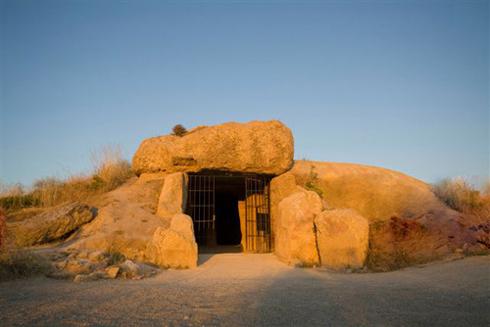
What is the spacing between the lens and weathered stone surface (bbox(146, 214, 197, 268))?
23.7 feet

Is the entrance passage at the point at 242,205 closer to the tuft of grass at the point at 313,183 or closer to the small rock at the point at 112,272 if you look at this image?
the tuft of grass at the point at 313,183

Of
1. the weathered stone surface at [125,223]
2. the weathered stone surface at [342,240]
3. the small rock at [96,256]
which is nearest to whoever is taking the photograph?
the small rock at [96,256]

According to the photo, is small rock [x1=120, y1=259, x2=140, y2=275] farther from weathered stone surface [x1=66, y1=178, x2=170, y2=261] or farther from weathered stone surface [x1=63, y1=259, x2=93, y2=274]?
weathered stone surface [x1=66, y1=178, x2=170, y2=261]

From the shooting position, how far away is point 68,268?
18.1 feet

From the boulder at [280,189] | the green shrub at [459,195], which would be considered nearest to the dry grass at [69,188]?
the boulder at [280,189]

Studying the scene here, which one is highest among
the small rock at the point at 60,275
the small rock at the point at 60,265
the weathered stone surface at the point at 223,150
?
the weathered stone surface at the point at 223,150

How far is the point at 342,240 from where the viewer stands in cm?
710

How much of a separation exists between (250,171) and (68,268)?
6548 millimetres

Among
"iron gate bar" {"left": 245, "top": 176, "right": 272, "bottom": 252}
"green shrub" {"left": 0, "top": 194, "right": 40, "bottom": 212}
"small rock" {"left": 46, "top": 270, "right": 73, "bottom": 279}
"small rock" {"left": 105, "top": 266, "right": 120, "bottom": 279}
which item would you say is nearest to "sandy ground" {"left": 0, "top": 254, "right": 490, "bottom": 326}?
"small rock" {"left": 46, "top": 270, "right": 73, "bottom": 279}

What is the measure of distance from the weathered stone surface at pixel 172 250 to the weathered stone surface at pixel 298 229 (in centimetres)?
192

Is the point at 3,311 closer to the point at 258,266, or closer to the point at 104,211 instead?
the point at 258,266

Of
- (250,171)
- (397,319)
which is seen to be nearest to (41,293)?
(397,319)

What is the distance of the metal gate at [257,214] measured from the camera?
12111mm

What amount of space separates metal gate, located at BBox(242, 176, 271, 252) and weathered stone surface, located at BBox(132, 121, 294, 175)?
92cm
